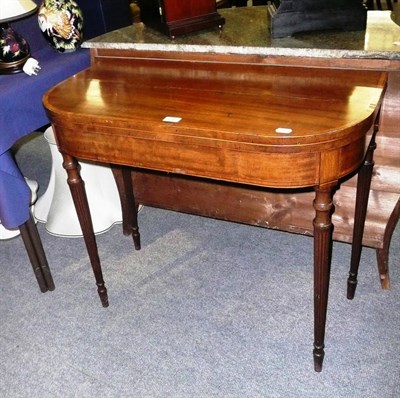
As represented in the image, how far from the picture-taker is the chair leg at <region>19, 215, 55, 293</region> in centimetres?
167

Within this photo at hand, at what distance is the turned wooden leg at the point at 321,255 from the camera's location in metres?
1.13

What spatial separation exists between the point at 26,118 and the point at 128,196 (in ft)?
1.78

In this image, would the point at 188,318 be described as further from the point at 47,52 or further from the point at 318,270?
the point at 47,52

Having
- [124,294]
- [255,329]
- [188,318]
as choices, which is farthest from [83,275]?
[255,329]

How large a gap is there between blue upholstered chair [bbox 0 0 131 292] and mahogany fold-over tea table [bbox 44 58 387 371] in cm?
19

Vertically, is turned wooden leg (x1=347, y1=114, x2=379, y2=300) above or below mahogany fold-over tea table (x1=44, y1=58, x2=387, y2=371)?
below

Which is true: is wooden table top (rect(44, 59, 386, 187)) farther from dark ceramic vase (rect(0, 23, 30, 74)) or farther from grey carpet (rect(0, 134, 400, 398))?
grey carpet (rect(0, 134, 400, 398))

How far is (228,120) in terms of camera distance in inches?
44.5

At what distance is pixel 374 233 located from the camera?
→ 1688 millimetres

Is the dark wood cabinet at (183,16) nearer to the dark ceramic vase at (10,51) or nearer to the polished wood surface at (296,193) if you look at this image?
the polished wood surface at (296,193)

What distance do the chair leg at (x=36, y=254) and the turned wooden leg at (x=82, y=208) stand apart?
0.23 metres

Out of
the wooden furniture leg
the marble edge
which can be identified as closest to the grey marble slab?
the marble edge

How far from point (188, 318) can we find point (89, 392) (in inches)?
15.3

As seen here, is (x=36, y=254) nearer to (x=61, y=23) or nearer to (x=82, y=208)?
(x=82, y=208)
